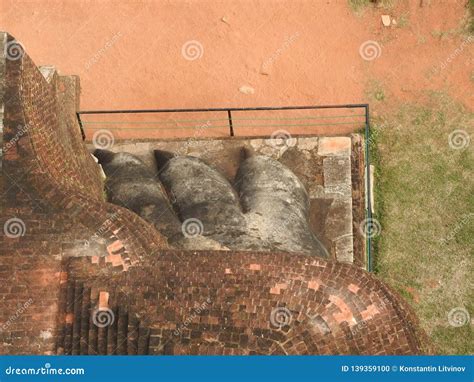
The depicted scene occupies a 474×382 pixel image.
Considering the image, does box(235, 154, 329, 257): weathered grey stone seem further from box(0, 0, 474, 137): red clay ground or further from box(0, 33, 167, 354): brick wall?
box(0, 0, 474, 137): red clay ground

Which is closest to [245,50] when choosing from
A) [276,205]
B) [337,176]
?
[337,176]

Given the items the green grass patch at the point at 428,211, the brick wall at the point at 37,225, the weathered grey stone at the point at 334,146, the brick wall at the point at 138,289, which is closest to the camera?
the brick wall at the point at 138,289

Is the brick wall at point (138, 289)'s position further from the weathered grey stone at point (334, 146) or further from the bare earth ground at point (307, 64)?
the bare earth ground at point (307, 64)

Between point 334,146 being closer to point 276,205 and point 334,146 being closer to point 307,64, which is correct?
point 276,205

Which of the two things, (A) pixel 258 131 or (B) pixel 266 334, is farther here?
(A) pixel 258 131

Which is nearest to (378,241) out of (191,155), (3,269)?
(191,155)

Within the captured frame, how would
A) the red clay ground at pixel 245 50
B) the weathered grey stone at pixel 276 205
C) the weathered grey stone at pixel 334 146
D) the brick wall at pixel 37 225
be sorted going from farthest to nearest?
the red clay ground at pixel 245 50 < the weathered grey stone at pixel 334 146 < the weathered grey stone at pixel 276 205 < the brick wall at pixel 37 225

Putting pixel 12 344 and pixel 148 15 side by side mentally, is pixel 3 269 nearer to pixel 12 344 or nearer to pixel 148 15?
pixel 12 344

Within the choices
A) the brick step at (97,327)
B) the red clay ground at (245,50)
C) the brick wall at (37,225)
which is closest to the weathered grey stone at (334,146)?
the red clay ground at (245,50)
